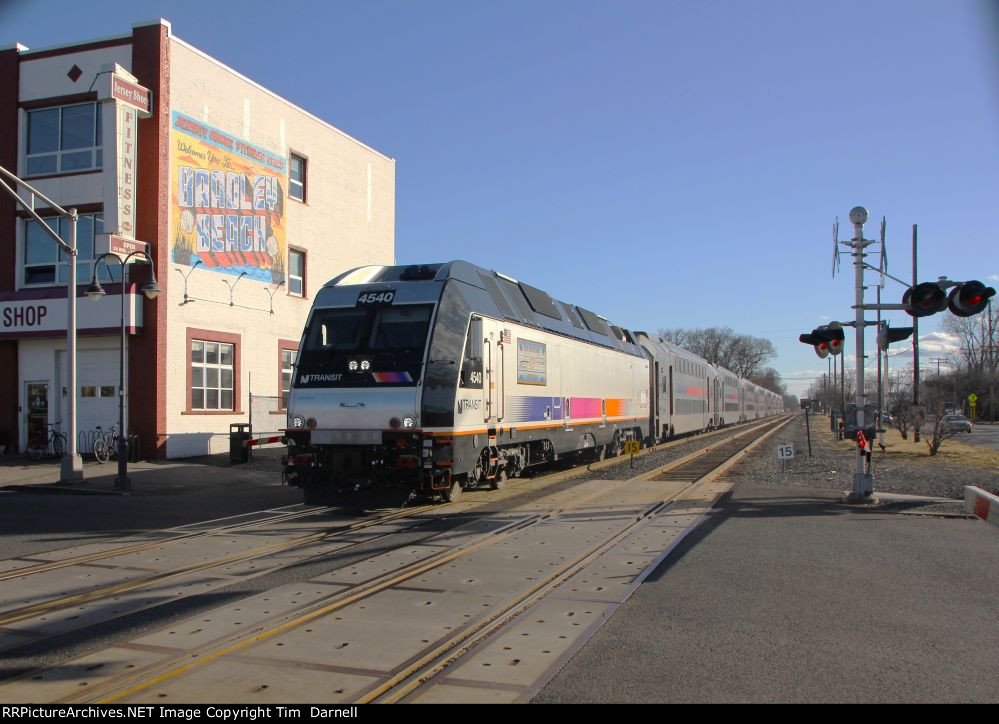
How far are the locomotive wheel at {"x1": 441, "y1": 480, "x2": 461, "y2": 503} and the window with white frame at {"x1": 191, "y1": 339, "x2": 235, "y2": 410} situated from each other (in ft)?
42.5

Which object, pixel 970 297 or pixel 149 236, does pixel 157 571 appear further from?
pixel 149 236

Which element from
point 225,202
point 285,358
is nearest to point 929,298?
point 225,202

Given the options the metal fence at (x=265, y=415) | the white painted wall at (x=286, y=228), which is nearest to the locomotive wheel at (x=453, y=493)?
the metal fence at (x=265, y=415)

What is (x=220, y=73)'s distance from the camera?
24.8 meters

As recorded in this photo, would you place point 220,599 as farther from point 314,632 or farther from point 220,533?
point 220,533

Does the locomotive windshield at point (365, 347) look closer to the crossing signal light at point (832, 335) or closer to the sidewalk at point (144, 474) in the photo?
the sidewalk at point (144, 474)

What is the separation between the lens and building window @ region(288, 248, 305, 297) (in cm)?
2847

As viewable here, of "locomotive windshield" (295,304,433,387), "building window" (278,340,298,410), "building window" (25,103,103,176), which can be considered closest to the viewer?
"locomotive windshield" (295,304,433,387)

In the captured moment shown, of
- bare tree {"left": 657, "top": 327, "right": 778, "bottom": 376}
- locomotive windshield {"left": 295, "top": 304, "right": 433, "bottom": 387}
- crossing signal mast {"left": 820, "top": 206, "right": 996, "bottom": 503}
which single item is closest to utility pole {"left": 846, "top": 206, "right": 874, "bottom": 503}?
crossing signal mast {"left": 820, "top": 206, "right": 996, "bottom": 503}

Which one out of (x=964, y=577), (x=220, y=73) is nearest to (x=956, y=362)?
(x=220, y=73)

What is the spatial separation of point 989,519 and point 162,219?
2058 cm

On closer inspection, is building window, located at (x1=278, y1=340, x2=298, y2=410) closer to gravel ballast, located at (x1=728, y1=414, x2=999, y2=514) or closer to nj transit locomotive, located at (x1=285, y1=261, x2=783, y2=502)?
nj transit locomotive, located at (x1=285, y1=261, x2=783, y2=502)

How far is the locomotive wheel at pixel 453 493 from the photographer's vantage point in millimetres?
12767

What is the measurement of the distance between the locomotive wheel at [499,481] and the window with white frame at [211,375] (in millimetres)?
12067
